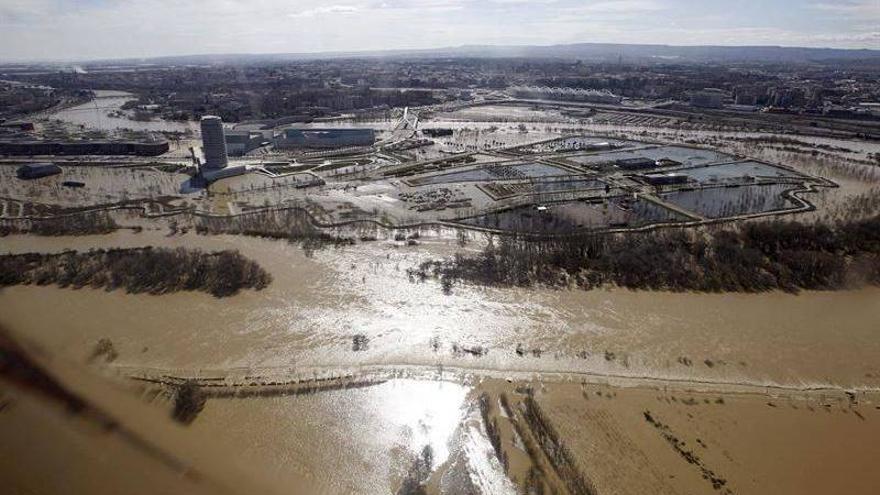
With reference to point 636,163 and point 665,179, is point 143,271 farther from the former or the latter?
point 636,163

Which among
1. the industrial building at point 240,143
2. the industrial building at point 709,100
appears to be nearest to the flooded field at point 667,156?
the industrial building at point 240,143

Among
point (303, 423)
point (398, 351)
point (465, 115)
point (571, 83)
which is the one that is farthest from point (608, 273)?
point (571, 83)

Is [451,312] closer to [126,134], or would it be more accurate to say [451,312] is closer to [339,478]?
[339,478]

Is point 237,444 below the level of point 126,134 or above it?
below

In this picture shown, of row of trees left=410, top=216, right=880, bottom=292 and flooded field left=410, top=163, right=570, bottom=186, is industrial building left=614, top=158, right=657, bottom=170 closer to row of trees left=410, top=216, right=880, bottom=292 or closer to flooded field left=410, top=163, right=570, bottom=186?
flooded field left=410, top=163, right=570, bottom=186

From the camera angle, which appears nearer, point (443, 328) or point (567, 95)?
point (443, 328)

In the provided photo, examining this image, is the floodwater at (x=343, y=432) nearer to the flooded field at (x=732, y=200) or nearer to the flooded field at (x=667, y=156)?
the flooded field at (x=732, y=200)

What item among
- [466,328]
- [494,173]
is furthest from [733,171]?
[466,328]

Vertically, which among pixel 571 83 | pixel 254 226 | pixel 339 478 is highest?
pixel 571 83
